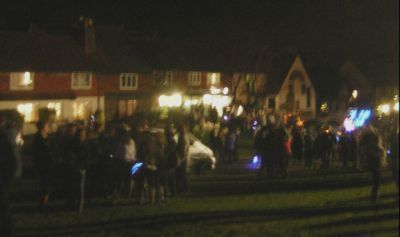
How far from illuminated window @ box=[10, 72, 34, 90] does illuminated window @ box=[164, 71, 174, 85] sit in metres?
14.9

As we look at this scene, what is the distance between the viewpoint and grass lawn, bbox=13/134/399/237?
12.0 meters

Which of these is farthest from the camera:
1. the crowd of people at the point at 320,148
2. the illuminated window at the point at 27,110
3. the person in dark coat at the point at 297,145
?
the illuminated window at the point at 27,110

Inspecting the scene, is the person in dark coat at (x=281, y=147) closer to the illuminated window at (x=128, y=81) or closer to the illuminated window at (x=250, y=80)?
the illuminated window at (x=128, y=81)

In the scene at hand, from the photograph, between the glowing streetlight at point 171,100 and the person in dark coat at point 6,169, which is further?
the glowing streetlight at point 171,100

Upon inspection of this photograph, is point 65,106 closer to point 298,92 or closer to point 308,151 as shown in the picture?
point 298,92

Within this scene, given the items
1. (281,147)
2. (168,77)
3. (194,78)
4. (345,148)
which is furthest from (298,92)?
(281,147)

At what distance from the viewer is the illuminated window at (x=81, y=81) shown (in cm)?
5516

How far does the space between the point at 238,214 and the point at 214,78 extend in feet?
177

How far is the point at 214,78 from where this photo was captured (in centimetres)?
6756

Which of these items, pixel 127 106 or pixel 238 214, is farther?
pixel 127 106

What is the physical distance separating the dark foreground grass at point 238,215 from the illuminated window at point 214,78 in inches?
1935

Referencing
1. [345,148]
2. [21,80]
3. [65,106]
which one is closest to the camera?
[345,148]

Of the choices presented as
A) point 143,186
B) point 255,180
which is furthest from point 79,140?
point 255,180

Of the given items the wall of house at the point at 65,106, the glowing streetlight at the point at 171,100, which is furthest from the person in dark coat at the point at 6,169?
the glowing streetlight at the point at 171,100
